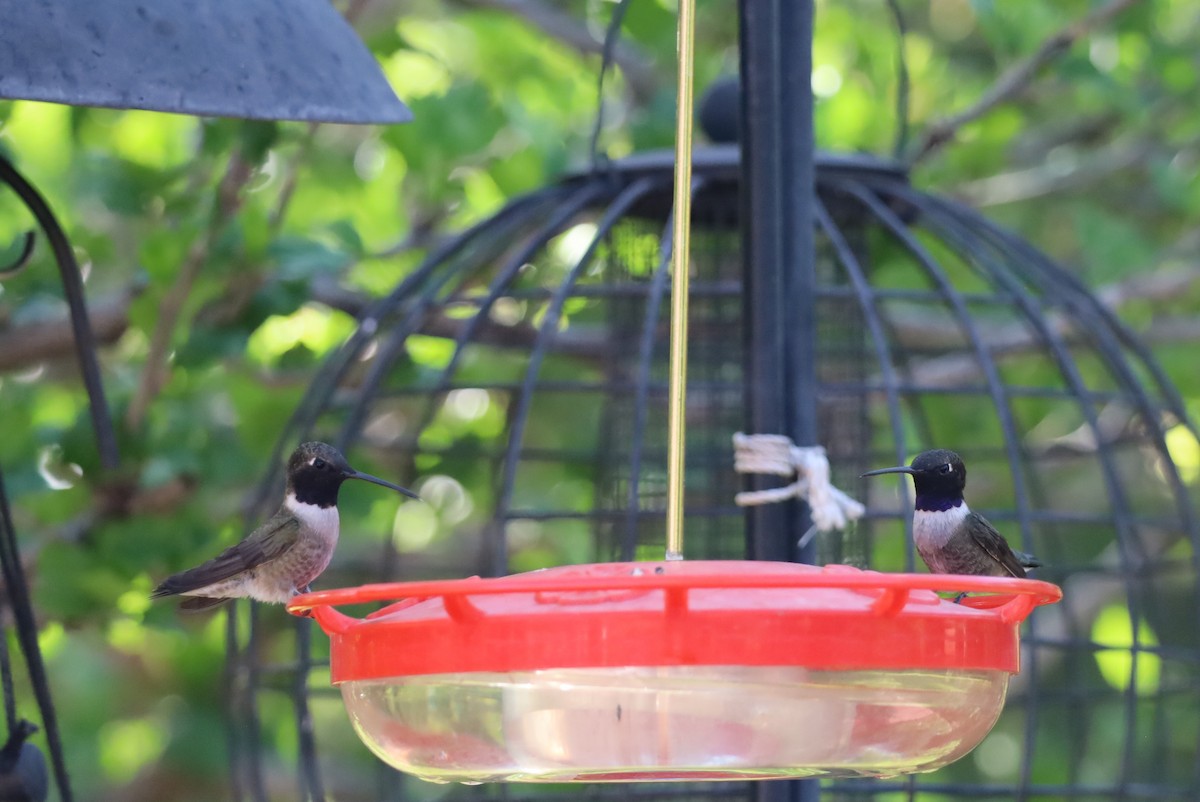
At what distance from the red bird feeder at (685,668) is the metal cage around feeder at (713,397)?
2.13ft

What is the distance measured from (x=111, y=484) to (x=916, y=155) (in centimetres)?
166

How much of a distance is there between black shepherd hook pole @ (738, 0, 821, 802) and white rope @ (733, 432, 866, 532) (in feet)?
0.09

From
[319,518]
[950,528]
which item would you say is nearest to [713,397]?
[950,528]

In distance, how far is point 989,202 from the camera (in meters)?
4.17

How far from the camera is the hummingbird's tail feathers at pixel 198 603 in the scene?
6.53 feet

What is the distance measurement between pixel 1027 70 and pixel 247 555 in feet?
6.73

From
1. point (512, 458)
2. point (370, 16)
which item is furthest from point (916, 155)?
point (370, 16)

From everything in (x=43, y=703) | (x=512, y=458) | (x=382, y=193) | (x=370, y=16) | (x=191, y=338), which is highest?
(x=370, y=16)

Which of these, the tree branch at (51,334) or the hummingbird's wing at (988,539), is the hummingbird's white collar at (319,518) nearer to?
the hummingbird's wing at (988,539)

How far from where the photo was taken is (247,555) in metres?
1.86

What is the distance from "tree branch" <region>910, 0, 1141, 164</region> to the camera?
124 inches

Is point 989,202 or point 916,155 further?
point 989,202

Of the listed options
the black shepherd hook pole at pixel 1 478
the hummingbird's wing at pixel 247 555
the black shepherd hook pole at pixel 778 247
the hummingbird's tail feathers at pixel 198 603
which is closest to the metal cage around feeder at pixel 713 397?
the black shepherd hook pole at pixel 778 247

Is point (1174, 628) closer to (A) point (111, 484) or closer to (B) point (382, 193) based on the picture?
(B) point (382, 193)
